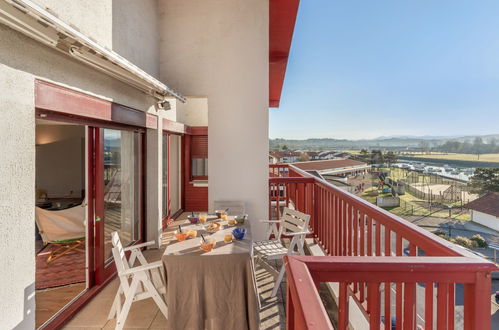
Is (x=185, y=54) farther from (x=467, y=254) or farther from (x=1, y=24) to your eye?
(x=467, y=254)

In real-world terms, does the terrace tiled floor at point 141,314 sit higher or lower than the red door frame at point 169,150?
lower

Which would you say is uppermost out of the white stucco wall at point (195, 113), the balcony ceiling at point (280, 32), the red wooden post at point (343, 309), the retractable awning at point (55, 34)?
the balcony ceiling at point (280, 32)

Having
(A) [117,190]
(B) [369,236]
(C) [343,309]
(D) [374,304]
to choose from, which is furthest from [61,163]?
(D) [374,304]

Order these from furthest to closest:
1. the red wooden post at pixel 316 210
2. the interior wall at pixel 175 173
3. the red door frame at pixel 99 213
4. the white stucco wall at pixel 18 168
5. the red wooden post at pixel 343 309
A: 1. the interior wall at pixel 175 173
2. the red wooden post at pixel 316 210
3. the red door frame at pixel 99 213
4. the white stucco wall at pixel 18 168
5. the red wooden post at pixel 343 309

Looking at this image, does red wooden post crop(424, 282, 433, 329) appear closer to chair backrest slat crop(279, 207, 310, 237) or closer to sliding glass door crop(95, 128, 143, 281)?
chair backrest slat crop(279, 207, 310, 237)

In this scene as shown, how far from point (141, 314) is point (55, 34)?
8.76ft

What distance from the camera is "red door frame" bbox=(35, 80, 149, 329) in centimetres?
239

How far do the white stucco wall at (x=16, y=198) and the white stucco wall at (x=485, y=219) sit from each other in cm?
570

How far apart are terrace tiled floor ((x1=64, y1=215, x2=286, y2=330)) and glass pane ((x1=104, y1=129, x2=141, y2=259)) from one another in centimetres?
68

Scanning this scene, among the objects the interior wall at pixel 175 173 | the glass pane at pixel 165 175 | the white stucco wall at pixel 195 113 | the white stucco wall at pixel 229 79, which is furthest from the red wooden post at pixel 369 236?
the white stucco wall at pixel 195 113

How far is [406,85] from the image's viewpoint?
1400 inches

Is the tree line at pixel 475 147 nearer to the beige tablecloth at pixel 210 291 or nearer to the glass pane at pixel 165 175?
the beige tablecloth at pixel 210 291

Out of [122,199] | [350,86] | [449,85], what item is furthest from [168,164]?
[350,86]

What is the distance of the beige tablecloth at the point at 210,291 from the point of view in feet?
8.03
